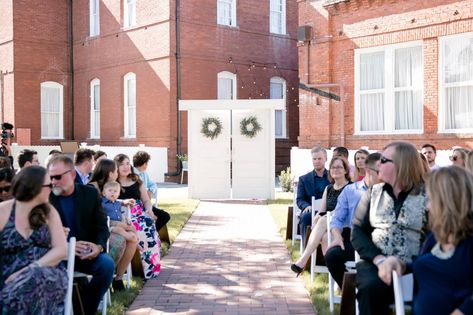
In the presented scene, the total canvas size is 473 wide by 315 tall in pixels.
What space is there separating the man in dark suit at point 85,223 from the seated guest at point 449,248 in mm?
2812

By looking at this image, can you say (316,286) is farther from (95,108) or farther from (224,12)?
(95,108)

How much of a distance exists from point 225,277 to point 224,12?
61.7 feet

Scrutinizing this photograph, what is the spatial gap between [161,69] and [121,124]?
3322 mm

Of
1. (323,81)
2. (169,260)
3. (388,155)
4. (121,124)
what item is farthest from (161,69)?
(388,155)

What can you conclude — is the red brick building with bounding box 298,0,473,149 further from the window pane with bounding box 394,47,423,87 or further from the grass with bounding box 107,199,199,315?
the grass with bounding box 107,199,199,315

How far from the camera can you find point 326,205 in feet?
24.2

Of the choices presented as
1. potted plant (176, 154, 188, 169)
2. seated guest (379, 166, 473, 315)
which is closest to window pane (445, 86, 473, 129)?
potted plant (176, 154, 188, 169)

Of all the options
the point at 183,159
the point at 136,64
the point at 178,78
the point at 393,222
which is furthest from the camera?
the point at 136,64

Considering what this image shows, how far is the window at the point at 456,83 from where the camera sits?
15406 millimetres

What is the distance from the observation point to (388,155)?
4.80 meters

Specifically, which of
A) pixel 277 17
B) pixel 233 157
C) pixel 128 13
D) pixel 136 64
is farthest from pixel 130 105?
pixel 233 157

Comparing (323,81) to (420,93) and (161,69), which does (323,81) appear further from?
(161,69)

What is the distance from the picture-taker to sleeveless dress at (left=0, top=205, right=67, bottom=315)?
4.28 m

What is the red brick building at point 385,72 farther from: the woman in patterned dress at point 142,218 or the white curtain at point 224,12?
the woman in patterned dress at point 142,218
